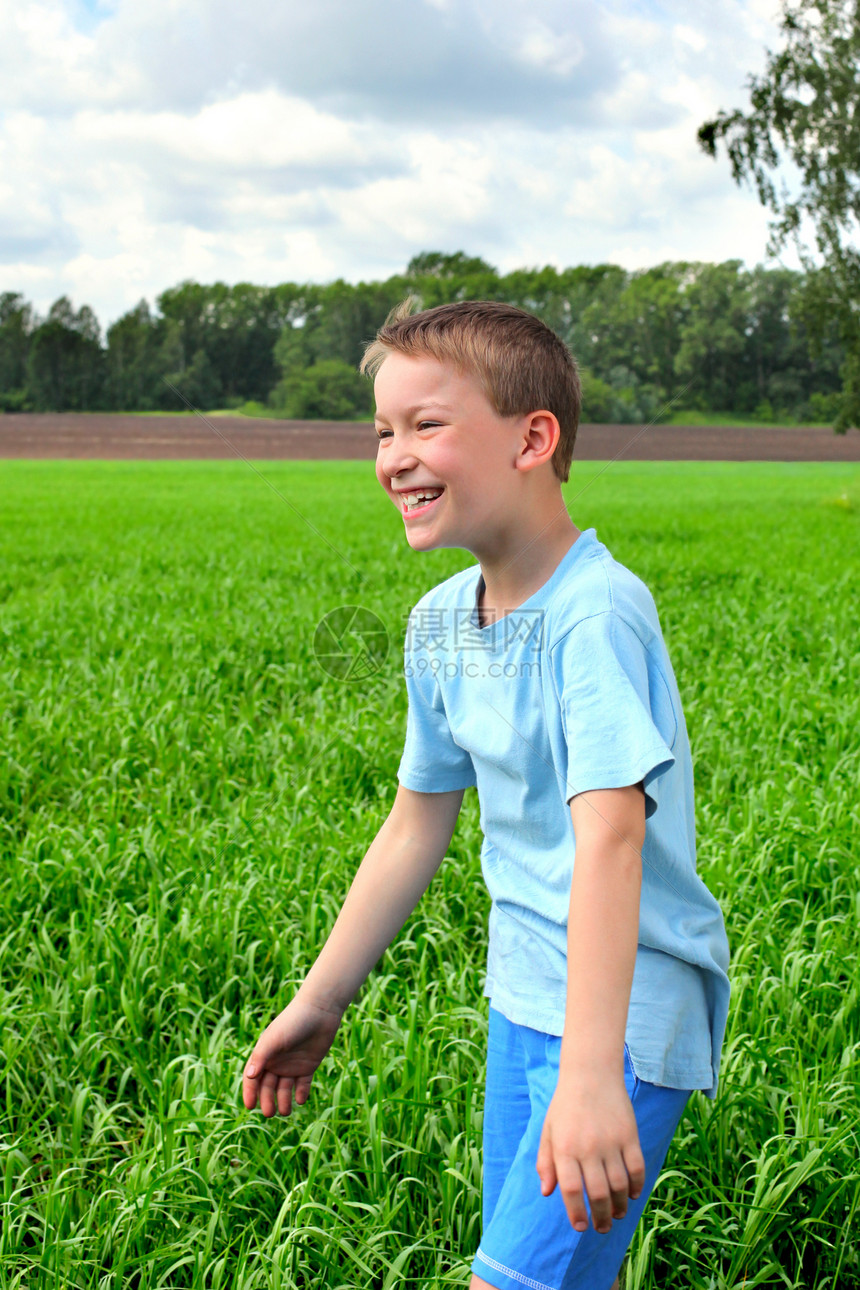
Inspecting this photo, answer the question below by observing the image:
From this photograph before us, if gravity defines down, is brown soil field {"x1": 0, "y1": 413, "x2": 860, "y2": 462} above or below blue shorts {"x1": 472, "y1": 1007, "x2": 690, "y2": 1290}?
above

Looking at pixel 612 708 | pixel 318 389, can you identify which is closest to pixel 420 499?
pixel 612 708

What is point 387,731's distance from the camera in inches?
186

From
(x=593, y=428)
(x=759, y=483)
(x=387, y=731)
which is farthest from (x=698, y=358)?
(x=387, y=731)

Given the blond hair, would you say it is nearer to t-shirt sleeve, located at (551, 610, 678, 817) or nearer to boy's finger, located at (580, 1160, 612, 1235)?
t-shirt sleeve, located at (551, 610, 678, 817)

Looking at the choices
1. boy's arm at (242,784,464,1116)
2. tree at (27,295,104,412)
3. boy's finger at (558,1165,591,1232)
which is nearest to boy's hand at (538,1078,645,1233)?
boy's finger at (558,1165,591,1232)

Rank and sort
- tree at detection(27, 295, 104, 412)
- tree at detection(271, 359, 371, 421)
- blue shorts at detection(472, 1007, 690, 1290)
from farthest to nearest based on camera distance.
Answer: tree at detection(27, 295, 104, 412) < tree at detection(271, 359, 371, 421) < blue shorts at detection(472, 1007, 690, 1290)

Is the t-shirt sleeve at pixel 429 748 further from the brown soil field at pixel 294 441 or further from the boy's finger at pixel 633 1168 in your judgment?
the brown soil field at pixel 294 441

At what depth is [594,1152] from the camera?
3.24 ft

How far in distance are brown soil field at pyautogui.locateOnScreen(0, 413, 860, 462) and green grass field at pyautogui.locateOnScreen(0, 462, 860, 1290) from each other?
2650 cm

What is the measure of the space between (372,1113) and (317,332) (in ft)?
155

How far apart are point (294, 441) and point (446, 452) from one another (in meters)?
41.4

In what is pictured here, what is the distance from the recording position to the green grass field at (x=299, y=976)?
6.22 ft

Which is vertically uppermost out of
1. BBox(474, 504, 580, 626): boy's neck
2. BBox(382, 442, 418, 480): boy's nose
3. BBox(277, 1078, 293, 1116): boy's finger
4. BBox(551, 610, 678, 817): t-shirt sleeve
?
BBox(382, 442, 418, 480): boy's nose

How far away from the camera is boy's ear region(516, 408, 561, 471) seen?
4.19 feet
